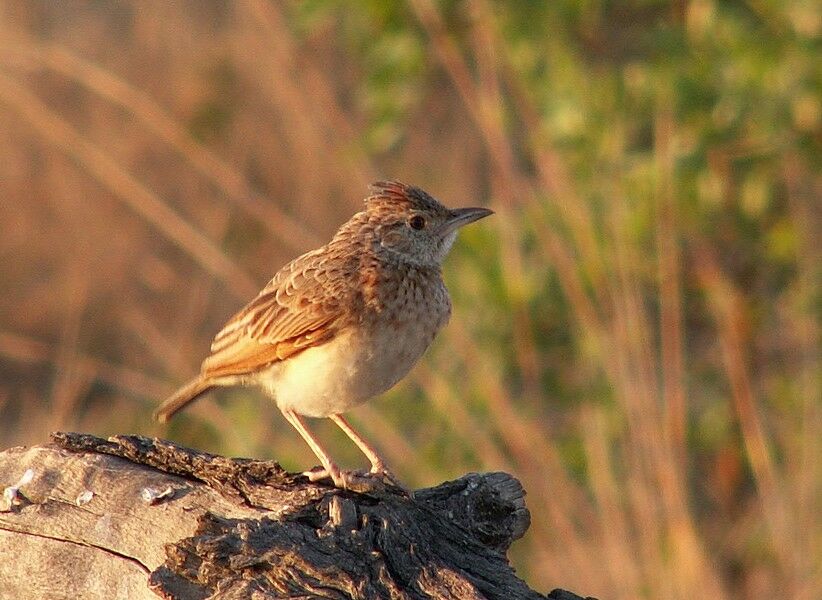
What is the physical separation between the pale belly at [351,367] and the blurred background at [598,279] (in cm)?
197

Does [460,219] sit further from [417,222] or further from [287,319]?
[287,319]

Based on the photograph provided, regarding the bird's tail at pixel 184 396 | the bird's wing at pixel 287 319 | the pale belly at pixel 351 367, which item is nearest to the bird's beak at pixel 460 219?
the bird's wing at pixel 287 319

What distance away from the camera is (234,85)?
17.0m

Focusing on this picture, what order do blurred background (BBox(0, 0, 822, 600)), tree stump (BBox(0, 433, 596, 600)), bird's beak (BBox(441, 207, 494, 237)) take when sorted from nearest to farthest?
tree stump (BBox(0, 433, 596, 600)) < bird's beak (BBox(441, 207, 494, 237)) < blurred background (BBox(0, 0, 822, 600))

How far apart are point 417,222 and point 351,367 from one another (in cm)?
93

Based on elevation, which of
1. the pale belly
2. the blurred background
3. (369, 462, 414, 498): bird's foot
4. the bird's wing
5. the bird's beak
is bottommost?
(369, 462, 414, 498): bird's foot

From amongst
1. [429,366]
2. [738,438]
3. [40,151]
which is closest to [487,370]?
[429,366]

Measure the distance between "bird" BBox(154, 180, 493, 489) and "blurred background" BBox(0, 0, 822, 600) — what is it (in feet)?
4.64

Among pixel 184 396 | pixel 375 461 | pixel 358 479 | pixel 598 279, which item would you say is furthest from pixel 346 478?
pixel 598 279

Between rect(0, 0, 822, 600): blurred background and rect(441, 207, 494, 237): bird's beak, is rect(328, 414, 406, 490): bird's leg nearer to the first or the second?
rect(441, 207, 494, 237): bird's beak

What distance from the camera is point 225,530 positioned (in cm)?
401

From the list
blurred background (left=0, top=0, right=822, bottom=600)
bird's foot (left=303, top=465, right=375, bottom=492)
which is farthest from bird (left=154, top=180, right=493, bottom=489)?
blurred background (left=0, top=0, right=822, bottom=600)

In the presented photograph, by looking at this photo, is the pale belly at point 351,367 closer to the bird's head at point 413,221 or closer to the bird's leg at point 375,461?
the bird's leg at point 375,461

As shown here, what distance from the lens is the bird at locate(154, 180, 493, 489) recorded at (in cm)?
532
